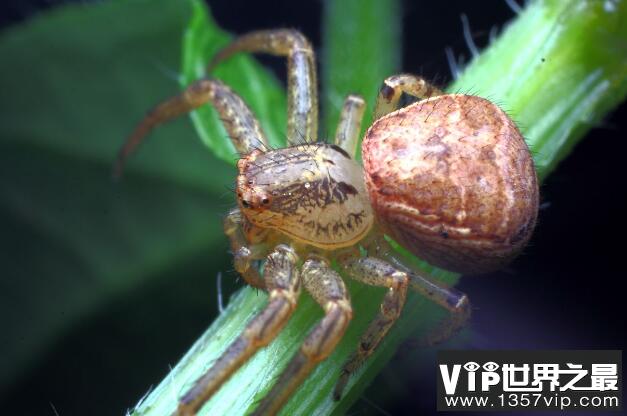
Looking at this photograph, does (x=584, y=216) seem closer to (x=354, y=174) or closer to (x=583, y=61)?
(x=583, y=61)

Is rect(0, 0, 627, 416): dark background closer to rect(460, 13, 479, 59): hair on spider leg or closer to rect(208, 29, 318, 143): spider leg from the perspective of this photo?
rect(460, 13, 479, 59): hair on spider leg

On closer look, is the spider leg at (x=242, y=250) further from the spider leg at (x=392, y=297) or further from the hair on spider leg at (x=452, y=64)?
the hair on spider leg at (x=452, y=64)

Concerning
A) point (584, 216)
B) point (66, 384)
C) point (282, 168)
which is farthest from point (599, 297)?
point (66, 384)

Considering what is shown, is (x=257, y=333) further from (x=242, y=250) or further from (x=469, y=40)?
(x=469, y=40)

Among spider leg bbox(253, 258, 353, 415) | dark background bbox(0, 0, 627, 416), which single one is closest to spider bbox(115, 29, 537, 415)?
spider leg bbox(253, 258, 353, 415)

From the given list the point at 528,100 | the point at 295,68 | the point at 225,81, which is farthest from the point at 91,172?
the point at 528,100

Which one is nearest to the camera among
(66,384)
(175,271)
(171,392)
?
(171,392)
